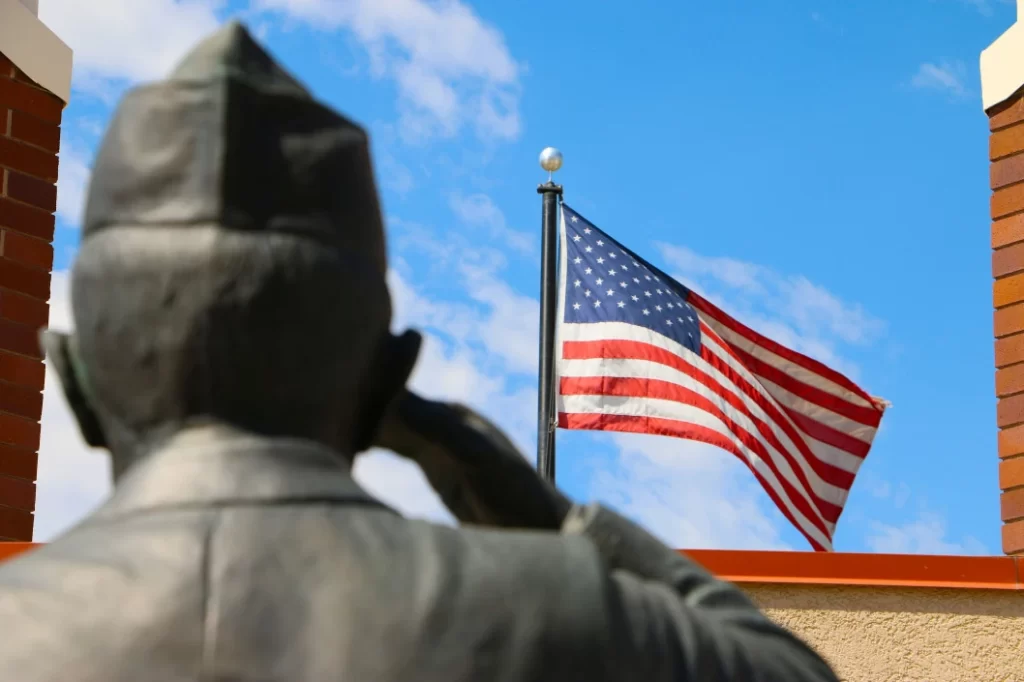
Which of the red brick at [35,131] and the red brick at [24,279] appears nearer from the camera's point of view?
the red brick at [24,279]

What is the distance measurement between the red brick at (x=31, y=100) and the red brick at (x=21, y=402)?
5.86ft

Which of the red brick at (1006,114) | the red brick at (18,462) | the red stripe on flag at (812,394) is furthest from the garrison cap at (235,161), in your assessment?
the red brick at (1006,114)

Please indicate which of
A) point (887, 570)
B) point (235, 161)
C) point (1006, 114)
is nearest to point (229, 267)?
point (235, 161)

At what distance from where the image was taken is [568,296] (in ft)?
34.7

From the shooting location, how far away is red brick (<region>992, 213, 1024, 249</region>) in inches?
453

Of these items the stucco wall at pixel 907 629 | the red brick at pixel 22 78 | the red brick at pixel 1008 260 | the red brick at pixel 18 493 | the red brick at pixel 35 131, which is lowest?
the stucco wall at pixel 907 629

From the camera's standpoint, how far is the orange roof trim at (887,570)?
8.46m

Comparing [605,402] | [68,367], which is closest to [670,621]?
[68,367]

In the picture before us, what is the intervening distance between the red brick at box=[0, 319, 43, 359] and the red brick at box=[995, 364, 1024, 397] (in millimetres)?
5857

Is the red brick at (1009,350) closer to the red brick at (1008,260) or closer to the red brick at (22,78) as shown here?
the red brick at (1008,260)

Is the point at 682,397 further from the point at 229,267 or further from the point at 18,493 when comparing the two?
the point at 229,267

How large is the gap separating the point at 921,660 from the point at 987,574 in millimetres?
503

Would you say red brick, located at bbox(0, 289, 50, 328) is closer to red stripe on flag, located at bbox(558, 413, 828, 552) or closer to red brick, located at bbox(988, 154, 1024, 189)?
red stripe on flag, located at bbox(558, 413, 828, 552)

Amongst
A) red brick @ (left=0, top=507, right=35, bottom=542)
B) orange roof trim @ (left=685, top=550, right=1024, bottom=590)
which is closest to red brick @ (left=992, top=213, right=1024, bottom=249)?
orange roof trim @ (left=685, top=550, right=1024, bottom=590)
